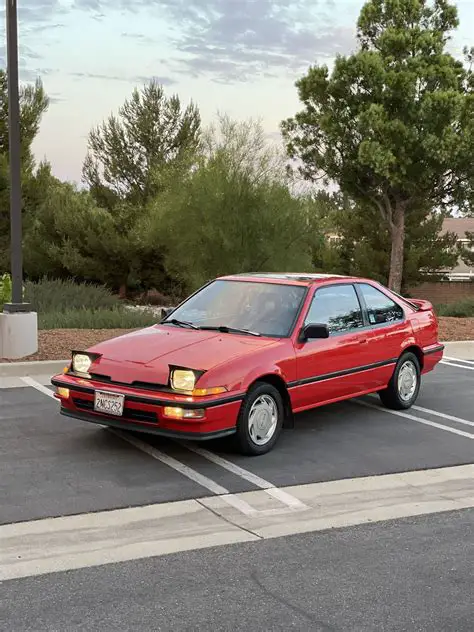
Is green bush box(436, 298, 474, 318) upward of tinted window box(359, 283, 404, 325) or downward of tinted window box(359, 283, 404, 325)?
downward

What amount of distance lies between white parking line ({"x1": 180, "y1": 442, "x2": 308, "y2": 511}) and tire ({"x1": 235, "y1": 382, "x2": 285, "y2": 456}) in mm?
221

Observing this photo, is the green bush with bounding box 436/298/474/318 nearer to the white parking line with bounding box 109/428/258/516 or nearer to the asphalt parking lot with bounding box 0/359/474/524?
the asphalt parking lot with bounding box 0/359/474/524

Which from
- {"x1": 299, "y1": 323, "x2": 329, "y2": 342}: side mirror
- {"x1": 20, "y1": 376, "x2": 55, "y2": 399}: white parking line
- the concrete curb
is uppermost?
{"x1": 299, "y1": 323, "x2": 329, "y2": 342}: side mirror

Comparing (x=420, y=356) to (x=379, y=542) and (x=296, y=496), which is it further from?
(x=379, y=542)

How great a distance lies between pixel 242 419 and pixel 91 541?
196 cm

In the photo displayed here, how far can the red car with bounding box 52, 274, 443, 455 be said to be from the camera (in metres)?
6.14

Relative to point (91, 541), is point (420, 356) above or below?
above

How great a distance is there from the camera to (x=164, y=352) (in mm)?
6527

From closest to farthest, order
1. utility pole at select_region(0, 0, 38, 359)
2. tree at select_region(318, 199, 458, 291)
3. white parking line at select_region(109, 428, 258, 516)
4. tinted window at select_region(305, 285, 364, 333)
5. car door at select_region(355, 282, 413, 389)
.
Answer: white parking line at select_region(109, 428, 258, 516) → tinted window at select_region(305, 285, 364, 333) → car door at select_region(355, 282, 413, 389) → utility pole at select_region(0, 0, 38, 359) → tree at select_region(318, 199, 458, 291)

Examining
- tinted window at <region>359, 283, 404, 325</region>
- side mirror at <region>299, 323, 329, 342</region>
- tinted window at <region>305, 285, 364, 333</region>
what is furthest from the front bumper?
tinted window at <region>359, 283, 404, 325</region>

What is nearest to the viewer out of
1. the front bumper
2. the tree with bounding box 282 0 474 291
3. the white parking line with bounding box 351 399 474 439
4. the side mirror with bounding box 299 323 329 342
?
the front bumper

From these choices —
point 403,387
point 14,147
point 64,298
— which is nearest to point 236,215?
point 64,298

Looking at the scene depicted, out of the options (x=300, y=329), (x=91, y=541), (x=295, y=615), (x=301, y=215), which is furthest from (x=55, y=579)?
(x=301, y=215)

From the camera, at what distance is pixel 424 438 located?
7.43m
